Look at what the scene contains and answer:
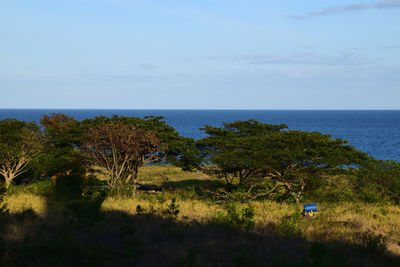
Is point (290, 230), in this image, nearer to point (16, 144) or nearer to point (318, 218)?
point (318, 218)

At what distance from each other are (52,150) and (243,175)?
39.6 ft

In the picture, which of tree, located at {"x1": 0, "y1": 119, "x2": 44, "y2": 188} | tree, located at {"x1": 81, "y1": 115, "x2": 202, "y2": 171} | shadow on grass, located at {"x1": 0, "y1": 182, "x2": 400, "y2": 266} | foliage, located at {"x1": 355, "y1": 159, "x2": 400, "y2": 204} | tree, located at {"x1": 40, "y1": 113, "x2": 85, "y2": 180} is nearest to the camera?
shadow on grass, located at {"x1": 0, "y1": 182, "x2": 400, "y2": 266}

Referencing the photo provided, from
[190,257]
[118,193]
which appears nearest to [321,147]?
[118,193]

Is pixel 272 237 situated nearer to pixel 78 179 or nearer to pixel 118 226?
pixel 118 226

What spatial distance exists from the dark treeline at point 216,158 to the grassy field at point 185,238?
138 inches

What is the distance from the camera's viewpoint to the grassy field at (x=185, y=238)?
7055 mm

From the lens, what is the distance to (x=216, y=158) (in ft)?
60.6

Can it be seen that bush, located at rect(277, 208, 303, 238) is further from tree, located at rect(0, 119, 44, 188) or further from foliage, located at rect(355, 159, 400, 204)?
tree, located at rect(0, 119, 44, 188)

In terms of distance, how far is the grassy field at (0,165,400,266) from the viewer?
7055mm

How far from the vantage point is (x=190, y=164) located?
71.7ft

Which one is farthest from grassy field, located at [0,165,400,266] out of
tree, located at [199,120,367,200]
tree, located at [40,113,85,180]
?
tree, located at [40,113,85,180]

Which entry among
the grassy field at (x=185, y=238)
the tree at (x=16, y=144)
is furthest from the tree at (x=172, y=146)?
the grassy field at (x=185, y=238)

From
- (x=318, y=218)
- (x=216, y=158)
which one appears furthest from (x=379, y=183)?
(x=216, y=158)

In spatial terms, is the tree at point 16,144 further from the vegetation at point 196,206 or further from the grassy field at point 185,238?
the grassy field at point 185,238
